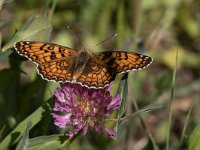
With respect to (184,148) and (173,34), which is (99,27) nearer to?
(173,34)

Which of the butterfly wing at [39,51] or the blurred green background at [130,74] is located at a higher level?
→ the butterfly wing at [39,51]

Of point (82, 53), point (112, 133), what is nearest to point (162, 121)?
point (82, 53)

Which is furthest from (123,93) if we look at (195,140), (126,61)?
(195,140)

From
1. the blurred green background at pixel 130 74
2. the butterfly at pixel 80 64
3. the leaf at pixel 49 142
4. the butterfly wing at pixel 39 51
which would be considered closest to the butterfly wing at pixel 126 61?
the butterfly at pixel 80 64

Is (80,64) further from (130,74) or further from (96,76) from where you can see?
(130,74)

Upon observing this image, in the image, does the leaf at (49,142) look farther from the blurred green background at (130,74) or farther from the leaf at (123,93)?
the leaf at (123,93)

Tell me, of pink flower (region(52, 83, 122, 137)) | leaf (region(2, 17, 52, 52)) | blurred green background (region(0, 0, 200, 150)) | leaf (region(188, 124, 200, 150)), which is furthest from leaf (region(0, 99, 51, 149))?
leaf (region(188, 124, 200, 150))

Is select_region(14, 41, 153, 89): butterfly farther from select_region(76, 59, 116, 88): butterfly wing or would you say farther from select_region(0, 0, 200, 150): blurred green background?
select_region(0, 0, 200, 150): blurred green background

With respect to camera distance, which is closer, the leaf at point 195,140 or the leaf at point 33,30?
the leaf at point 195,140
